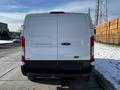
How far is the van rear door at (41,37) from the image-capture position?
7.82m

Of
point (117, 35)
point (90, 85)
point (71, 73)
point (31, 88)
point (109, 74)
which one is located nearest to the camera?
point (71, 73)

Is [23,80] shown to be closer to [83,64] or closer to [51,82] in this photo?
[51,82]

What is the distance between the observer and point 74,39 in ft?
25.5

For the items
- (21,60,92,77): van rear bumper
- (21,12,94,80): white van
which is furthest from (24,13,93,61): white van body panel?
(21,60,92,77): van rear bumper

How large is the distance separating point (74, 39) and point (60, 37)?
0.40m

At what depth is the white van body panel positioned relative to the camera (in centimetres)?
779

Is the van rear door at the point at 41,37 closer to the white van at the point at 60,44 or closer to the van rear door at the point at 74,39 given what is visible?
the white van at the point at 60,44

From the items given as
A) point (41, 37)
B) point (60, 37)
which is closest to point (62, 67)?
point (60, 37)

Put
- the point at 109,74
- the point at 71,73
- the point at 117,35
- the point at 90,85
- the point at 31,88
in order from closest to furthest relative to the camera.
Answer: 1. the point at 71,73
2. the point at 31,88
3. the point at 90,85
4. the point at 109,74
5. the point at 117,35

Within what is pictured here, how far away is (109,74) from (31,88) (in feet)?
9.74

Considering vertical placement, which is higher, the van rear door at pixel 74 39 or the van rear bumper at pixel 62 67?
the van rear door at pixel 74 39

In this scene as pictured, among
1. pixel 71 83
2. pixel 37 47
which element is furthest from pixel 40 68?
pixel 71 83

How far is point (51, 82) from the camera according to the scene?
31.2 feet

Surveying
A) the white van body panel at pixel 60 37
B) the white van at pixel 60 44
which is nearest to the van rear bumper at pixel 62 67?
the white van at pixel 60 44
